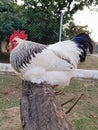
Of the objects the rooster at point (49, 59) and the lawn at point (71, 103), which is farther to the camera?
the lawn at point (71, 103)

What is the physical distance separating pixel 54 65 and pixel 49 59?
3.9 inches

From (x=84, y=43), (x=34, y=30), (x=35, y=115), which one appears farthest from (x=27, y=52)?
(x=34, y=30)

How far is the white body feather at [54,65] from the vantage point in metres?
3.62

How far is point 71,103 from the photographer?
5.95 m

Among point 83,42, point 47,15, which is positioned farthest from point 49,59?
point 47,15

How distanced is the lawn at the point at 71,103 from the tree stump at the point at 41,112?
5.36 ft

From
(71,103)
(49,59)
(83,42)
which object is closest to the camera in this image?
(49,59)

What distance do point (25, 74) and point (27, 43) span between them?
443 millimetres

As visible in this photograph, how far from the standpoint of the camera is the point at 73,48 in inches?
149

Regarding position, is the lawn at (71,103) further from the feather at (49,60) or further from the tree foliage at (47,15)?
the tree foliage at (47,15)

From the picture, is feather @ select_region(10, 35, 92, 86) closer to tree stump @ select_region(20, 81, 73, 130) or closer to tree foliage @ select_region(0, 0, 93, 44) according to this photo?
tree stump @ select_region(20, 81, 73, 130)

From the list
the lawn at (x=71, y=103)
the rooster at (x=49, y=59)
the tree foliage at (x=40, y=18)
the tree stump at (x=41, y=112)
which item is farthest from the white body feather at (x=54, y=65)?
the tree foliage at (x=40, y=18)

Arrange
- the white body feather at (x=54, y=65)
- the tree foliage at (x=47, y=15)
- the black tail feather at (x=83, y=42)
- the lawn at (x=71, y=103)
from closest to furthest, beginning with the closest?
A: the white body feather at (x=54, y=65), the black tail feather at (x=83, y=42), the lawn at (x=71, y=103), the tree foliage at (x=47, y=15)

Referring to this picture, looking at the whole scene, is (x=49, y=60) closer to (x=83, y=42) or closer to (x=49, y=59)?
(x=49, y=59)
